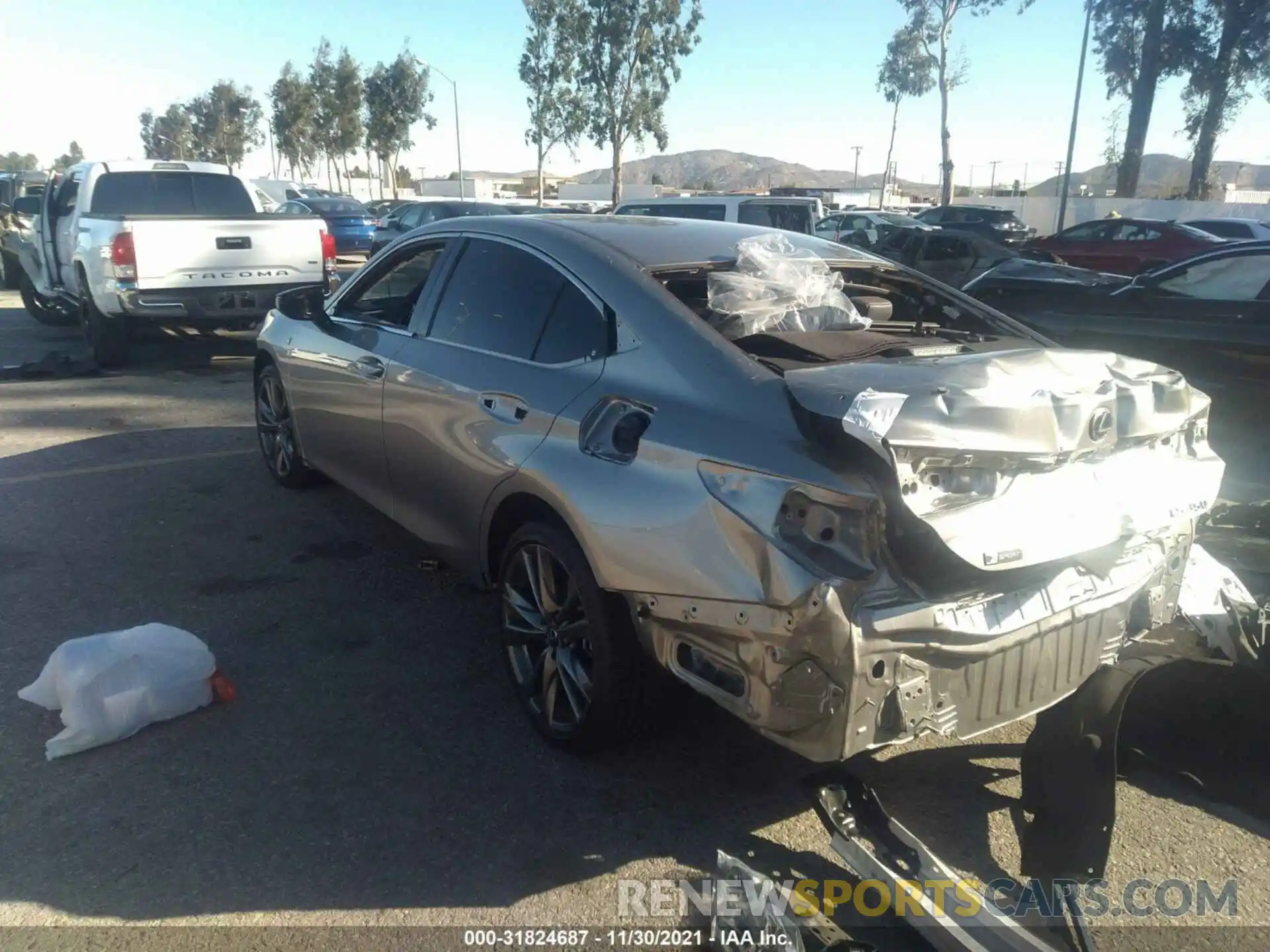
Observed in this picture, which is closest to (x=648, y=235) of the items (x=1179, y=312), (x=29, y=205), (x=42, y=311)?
(x=1179, y=312)

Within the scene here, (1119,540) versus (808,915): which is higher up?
(1119,540)

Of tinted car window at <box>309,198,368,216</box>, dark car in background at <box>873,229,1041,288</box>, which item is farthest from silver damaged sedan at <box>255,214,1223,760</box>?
tinted car window at <box>309,198,368,216</box>

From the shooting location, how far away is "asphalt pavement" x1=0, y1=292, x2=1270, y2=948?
8.88 ft

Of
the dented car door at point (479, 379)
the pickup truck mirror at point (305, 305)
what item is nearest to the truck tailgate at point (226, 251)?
the pickup truck mirror at point (305, 305)

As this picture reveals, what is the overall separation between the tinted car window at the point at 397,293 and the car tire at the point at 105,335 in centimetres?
561

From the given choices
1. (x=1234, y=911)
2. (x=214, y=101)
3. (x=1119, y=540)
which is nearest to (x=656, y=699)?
(x=1119, y=540)

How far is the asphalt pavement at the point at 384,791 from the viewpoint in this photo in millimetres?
2707

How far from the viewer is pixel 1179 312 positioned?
6.82 metres

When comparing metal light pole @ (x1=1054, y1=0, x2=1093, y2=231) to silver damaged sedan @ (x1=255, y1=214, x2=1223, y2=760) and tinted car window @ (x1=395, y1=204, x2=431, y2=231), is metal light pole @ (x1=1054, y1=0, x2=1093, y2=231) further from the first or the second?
silver damaged sedan @ (x1=255, y1=214, x2=1223, y2=760)

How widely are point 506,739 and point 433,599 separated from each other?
4.20 ft

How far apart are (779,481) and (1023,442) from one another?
0.65 m

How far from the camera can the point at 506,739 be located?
11.4 ft

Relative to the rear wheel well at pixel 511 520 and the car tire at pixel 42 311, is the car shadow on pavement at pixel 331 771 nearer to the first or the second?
the rear wheel well at pixel 511 520

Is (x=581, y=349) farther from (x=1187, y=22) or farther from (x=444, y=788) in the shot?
(x=1187, y=22)
